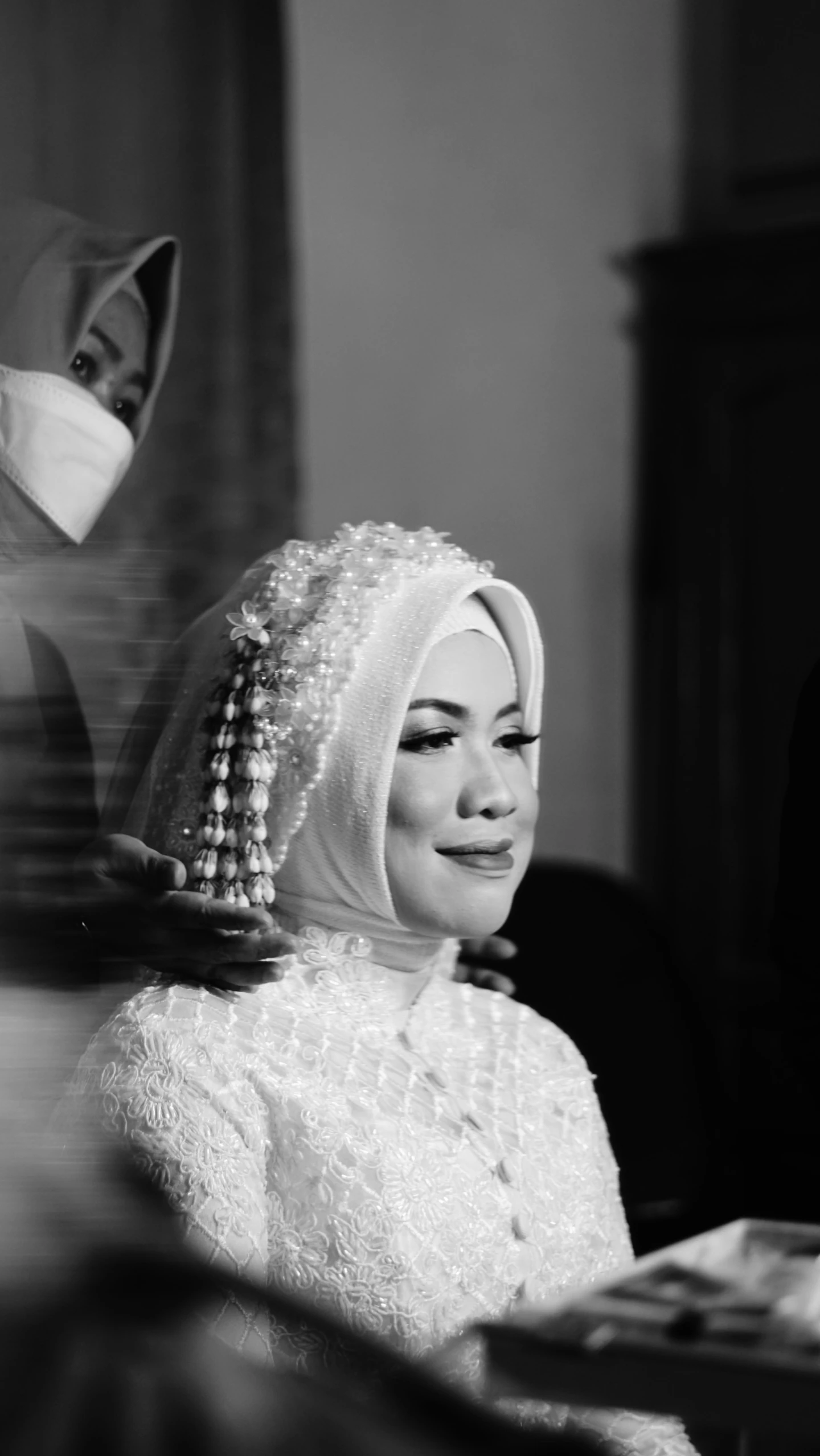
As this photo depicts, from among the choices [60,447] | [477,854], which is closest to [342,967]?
[477,854]

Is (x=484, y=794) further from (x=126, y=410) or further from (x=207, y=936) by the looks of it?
(x=126, y=410)

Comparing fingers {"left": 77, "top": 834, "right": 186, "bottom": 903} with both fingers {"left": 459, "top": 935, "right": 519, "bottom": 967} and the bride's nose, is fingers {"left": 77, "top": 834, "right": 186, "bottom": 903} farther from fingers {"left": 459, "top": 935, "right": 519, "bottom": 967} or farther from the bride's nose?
fingers {"left": 459, "top": 935, "right": 519, "bottom": 967}

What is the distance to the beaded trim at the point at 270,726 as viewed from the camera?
139 cm

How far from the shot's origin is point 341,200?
118 inches

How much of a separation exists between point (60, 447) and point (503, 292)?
8.33ft

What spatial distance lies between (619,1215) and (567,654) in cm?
229

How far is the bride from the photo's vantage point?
1.25 m

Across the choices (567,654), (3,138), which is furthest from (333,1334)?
(567,654)

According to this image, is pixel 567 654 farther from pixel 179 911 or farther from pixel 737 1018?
pixel 179 911

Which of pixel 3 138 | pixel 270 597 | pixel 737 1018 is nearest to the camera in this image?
pixel 3 138

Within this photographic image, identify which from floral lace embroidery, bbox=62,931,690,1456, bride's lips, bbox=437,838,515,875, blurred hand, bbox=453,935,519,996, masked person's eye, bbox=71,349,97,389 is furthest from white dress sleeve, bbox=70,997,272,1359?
masked person's eye, bbox=71,349,97,389

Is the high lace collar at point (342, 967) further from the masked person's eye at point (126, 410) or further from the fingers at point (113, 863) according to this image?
the masked person's eye at point (126, 410)

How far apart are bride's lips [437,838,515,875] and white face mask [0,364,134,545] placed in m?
0.43

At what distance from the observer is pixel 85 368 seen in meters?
1.62
